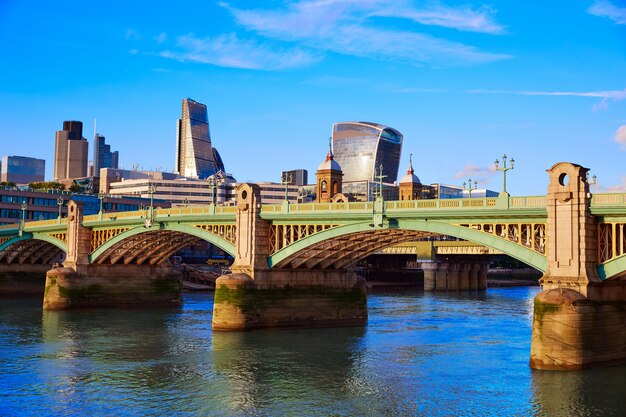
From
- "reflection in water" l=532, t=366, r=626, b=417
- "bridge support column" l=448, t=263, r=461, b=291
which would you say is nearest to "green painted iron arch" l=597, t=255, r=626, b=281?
"reflection in water" l=532, t=366, r=626, b=417

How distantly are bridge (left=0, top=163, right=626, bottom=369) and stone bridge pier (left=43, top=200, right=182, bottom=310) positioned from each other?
12 cm

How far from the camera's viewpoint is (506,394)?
37.2 metres

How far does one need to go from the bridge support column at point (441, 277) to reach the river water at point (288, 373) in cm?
5572

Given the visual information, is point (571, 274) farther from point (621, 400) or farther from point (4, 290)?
point (4, 290)

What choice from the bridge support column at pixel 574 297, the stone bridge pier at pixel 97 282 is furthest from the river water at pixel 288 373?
the stone bridge pier at pixel 97 282

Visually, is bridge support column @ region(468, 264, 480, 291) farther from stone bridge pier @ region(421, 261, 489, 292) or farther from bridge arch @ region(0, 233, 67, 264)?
bridge arch @ region(0, 233, 67, 264)

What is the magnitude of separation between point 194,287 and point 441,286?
127 feet

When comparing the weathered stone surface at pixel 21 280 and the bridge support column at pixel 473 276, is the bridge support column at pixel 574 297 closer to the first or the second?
the weathered stone surface at pixel 21 280

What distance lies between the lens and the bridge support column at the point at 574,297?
40125 millimetres

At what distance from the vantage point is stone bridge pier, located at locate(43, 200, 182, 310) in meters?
79.7

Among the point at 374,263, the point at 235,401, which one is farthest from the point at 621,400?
the point at 374,263

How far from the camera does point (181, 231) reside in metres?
71.3

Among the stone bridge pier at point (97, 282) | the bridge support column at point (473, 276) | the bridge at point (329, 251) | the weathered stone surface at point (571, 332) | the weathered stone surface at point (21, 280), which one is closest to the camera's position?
the weathered stone surface at point (571, 332)

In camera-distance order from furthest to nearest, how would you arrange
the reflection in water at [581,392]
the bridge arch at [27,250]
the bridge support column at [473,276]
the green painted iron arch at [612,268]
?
the bridge support column at [473,276] → the bridge arch at [27,250] → the green painted iron arch at [612,268] → the reflection in water at [581,392]
